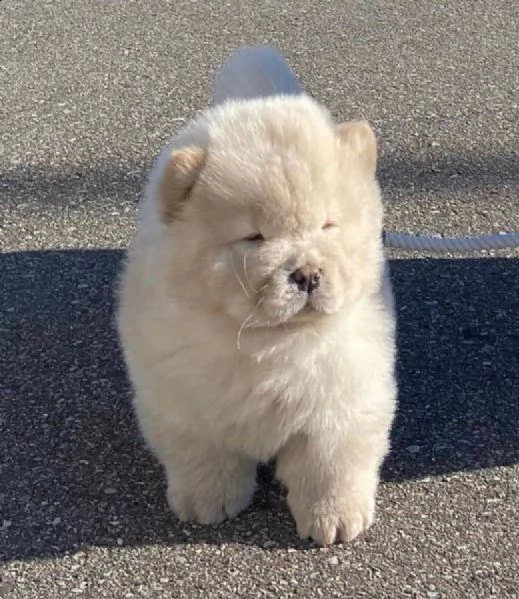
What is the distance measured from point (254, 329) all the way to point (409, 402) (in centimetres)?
82

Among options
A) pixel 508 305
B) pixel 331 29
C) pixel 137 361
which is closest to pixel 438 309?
pixel 508 305

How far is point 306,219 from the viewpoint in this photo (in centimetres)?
191

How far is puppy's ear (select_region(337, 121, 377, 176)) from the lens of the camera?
2.05 m

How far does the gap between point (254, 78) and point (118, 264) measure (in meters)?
0.97

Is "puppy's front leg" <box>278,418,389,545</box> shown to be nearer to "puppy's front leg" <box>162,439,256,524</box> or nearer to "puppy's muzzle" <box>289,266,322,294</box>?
"puppy's front leg" <box>162,439,256,524</box>

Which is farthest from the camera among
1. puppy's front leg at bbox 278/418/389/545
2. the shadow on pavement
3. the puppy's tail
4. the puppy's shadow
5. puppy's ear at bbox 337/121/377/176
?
the shadow on pavement

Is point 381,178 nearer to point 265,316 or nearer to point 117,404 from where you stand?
point 117,404

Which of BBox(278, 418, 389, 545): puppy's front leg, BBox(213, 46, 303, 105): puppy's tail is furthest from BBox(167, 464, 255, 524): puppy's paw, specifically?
BBox(213, 46, 303, 105): puppy's tail

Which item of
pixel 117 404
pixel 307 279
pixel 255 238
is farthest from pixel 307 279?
pixel 117 404

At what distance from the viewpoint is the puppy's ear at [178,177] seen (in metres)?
1.95

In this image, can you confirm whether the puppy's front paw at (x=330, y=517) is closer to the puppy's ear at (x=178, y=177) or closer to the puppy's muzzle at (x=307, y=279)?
the puppy's muzzle at (x=307, y=279)

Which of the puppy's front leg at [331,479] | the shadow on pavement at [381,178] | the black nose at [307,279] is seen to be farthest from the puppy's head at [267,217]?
the shadow on pavement at [381,178]

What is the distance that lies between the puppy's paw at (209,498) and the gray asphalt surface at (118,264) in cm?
3

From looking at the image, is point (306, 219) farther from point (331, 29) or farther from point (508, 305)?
point (331, 29)
